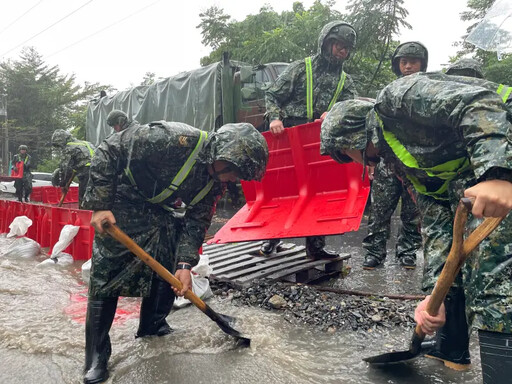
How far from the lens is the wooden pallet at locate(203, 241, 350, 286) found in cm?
390

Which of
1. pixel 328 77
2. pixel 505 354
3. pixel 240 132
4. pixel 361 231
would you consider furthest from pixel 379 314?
pixel 361 231

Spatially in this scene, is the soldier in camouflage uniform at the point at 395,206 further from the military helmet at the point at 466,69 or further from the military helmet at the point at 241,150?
the military helmet at the point at 241,150

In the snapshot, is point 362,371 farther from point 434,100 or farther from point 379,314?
point 434,100

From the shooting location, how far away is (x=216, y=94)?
7594mm

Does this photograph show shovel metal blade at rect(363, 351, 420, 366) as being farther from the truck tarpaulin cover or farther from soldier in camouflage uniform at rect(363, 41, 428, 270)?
the truck tarpaulin cover

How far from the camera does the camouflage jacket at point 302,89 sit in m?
4.19

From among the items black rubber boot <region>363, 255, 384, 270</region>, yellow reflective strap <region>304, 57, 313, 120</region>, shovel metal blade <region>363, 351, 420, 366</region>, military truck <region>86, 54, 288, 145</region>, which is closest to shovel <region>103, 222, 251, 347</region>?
shovel metal blade <region>363, 351, 420, 366</region>

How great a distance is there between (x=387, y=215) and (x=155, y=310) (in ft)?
8.19

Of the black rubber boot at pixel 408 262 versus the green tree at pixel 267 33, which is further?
the green tree at pixel 267 33

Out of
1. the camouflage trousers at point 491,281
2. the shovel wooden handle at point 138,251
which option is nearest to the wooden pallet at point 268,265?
the shovel wooden handle at point 138,251

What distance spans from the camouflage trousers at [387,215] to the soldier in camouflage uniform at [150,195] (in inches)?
79.6

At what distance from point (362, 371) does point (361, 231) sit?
454 cm

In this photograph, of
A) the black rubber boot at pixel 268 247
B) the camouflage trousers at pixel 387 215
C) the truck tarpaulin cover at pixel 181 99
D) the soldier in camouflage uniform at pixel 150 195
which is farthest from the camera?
the truck tarpaulin cover at pixel 181 99

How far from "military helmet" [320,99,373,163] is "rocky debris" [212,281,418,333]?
140 centimetres
